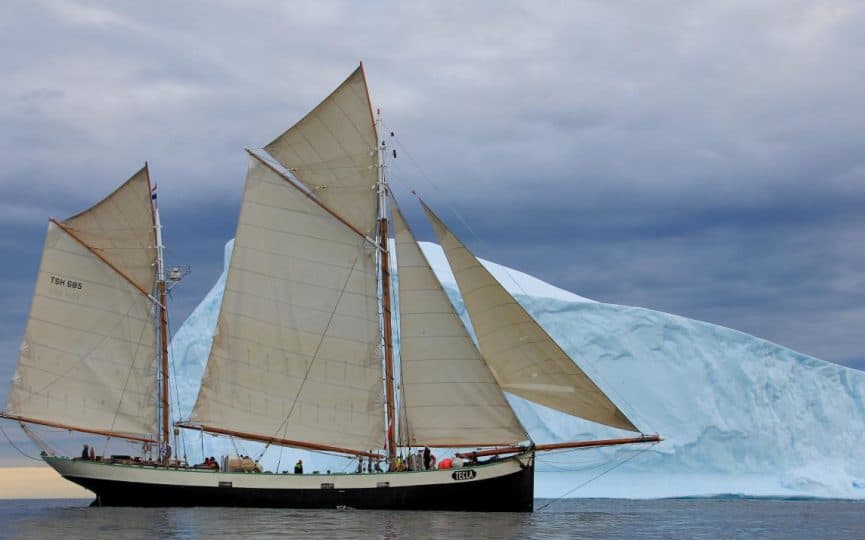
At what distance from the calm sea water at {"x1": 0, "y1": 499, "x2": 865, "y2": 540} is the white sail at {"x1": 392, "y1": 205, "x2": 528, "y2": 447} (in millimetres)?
2714

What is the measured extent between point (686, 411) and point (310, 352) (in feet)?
84.8

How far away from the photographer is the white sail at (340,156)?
4141 centimetres

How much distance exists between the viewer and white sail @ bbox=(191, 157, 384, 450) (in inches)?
Result: 1604

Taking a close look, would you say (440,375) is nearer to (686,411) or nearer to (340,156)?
(340,156)

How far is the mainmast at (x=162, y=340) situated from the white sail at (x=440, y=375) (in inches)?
484

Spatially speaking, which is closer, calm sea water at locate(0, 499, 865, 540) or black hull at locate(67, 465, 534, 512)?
calm sea water at locate(0, 499, 865, 540)

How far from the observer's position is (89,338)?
4600 cm

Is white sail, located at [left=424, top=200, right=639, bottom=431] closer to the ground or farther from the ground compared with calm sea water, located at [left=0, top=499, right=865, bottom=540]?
farther from the ground

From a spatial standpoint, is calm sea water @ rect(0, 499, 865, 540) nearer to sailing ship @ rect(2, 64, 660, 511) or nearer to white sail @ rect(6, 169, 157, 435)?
sailing ship @ rect(2, 64, 660, 511)

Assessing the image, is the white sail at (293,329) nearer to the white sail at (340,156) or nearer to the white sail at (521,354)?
the white sail at (340,156)

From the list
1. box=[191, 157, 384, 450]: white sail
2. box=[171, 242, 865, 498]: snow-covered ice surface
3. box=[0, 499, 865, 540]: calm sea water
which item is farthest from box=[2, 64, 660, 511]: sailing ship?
box=[171, 242, 865, 498]: snow-covered ice surface

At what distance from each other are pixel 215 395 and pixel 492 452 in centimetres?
1016

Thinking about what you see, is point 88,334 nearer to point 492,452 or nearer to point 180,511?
point 180,511

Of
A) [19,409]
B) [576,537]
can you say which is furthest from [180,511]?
[576,537]
